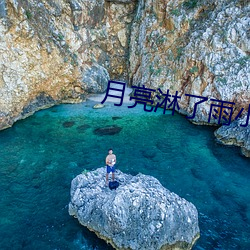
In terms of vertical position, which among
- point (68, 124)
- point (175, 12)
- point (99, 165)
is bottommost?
point (99, 165)

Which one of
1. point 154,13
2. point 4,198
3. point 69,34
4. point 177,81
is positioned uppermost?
point 154,13

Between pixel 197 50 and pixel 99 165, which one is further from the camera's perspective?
pixel 197 50

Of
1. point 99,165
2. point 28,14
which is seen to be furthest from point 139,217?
point 28,14

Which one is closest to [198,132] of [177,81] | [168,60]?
[177,81]

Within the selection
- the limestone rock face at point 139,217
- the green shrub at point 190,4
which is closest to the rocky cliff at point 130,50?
the green shrub at point 190,4

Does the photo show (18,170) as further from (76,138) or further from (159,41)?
(159,41)

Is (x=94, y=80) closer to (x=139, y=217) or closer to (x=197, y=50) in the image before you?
(x=197, y=50)
